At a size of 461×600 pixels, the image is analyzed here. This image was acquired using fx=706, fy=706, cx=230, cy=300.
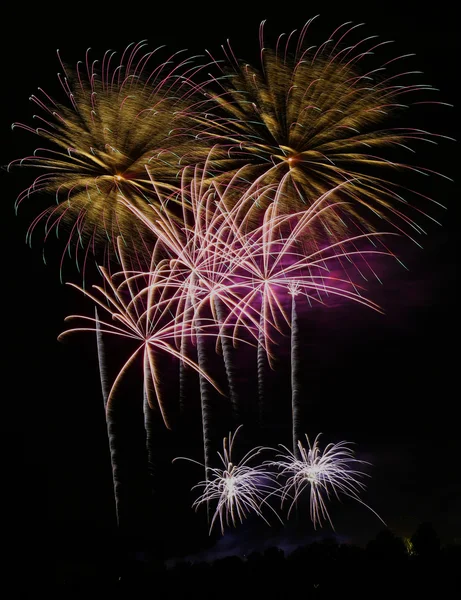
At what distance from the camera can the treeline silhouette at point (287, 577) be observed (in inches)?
496

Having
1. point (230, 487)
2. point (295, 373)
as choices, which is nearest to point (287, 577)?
point (230, 487)

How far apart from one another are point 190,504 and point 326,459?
4.51 meters

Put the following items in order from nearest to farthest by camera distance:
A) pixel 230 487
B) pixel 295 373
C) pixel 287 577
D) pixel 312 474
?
pixel 287 577
pixel 312 474
pixel 230 487
pixel 295 373

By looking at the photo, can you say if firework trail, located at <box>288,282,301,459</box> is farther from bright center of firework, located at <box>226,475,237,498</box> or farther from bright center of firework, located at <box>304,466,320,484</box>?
bright center of firework, located at <box>226,475,237,498</box>

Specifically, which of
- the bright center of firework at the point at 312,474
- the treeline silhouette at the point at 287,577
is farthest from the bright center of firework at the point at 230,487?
the treeline silhouette at the point at 287,577

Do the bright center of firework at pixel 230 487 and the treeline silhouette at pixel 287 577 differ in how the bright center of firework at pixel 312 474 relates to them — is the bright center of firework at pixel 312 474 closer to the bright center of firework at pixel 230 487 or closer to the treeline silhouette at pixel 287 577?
the bright center of firework at pixel 230 487

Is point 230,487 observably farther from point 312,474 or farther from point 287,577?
point 287,577

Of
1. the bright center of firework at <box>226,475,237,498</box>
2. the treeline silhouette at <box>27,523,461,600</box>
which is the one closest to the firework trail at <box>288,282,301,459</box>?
the bright center of firework at <box>226,475,237,498</box>

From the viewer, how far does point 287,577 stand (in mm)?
13438

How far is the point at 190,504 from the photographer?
68.9ft

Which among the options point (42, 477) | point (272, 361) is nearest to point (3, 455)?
point (42, 477)

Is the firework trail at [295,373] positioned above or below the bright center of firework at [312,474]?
above

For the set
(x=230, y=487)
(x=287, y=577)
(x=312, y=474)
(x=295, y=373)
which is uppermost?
(x=295, y=373)

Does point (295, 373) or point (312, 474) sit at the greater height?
point (295, 373)
